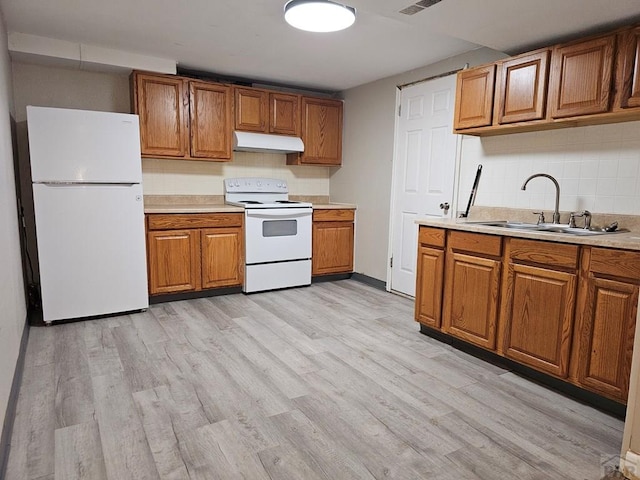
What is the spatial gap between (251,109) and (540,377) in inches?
140

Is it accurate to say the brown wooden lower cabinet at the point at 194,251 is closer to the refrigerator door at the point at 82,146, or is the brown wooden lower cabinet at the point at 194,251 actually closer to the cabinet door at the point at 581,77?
the refrigerator door at the point at 82,146

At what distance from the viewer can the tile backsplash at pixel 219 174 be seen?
4215 mm

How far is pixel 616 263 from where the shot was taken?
1.98m

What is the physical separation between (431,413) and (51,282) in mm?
2879

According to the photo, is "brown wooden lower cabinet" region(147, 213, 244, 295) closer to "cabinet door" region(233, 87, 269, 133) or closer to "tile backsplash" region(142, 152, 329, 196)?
"tile backsplash" region(142, 152, 329, 196)

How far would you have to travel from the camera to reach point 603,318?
2049mm

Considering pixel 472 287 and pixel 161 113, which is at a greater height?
pixel 161 113

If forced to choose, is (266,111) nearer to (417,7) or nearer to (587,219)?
(417,7)

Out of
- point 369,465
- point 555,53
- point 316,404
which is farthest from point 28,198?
point 555,53

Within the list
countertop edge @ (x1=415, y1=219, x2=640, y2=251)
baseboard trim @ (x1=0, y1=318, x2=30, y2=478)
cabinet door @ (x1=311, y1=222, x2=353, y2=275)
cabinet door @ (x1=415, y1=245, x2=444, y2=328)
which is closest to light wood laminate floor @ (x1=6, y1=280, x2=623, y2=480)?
baseboard trim @ (x1=0, y1=318, x2=30, y2=478)

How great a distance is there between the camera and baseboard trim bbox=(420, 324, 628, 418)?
6.88 feet

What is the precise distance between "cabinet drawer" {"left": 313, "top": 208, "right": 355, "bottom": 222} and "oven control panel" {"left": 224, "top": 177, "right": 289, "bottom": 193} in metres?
0.62

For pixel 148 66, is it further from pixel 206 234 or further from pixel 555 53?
pixel 555 53

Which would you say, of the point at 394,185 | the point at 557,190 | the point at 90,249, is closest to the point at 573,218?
the point at 557,190
